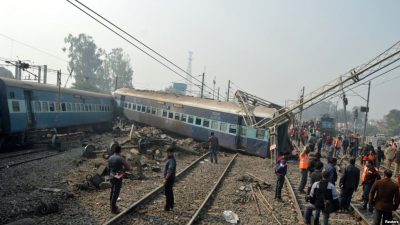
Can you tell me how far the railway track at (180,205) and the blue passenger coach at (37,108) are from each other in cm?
972

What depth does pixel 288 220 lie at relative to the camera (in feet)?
37.7

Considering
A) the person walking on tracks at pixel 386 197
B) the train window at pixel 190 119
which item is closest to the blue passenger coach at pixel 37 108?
the train window at pixel 190 119

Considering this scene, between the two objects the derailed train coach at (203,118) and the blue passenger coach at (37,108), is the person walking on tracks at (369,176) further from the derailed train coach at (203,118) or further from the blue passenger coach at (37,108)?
the blue passenger coach at (37,108)

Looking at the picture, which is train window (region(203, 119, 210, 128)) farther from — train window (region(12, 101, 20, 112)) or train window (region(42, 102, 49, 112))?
train window (region(12, 101, 20, 112))

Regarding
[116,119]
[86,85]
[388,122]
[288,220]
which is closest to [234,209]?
[288,220]

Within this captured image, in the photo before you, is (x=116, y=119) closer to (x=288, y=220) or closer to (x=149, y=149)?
(x=149, y=149)

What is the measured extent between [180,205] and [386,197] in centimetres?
583

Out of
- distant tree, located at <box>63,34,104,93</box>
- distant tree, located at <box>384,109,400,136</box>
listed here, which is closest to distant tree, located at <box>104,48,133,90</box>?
distant tree, located at <box>63,34,104,93</box>

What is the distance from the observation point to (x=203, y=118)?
29.7m

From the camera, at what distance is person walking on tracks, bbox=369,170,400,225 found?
977 centimetres

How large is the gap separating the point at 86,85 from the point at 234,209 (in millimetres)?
75399

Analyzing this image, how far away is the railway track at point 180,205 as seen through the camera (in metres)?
10.4

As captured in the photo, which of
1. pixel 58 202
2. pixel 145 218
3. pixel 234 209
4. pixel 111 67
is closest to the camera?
pixel 145 218

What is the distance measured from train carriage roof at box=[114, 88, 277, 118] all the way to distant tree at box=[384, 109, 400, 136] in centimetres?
8113
